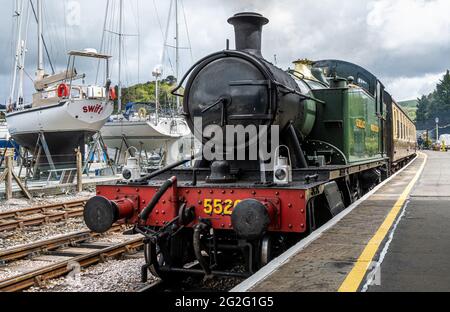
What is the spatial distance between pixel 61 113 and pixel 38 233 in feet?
40.7

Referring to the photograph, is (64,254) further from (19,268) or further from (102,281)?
(102,281)

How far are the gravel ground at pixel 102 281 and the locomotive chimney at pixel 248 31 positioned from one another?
129 inches

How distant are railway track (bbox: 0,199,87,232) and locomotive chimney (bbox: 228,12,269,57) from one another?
6374mm

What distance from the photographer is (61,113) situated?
2078cm

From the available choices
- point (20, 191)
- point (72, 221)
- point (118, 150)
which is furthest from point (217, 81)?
point (118, 150)

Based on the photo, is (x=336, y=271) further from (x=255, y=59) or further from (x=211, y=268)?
(x=255, y=59)

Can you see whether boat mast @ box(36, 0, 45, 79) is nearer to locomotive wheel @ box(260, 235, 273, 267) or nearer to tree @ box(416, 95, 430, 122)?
locomotive wheel @ box(260, 235, 273, 267)

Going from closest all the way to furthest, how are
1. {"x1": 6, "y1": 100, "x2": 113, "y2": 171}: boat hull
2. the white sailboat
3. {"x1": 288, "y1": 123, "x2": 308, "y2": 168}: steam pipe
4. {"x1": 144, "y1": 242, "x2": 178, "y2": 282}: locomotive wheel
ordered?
1. {"x1": 144, "y1": 242, "x2": 178, "y2": 282}: locomotive wheel
2. {"x1": 288, "y1": 123, "x2": 308, "y2": 168}: steam pipe
3. {"x1": 6, "y1": 100, "x2": 113, "y2": 171}: boat hull
4. the white sailboat

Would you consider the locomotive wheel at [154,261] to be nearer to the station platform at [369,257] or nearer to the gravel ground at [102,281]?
the gravel ground at [102,281]

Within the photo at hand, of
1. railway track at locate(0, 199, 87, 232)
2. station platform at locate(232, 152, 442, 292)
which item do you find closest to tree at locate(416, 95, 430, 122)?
railway track at locate(0, 199, 87, 232)

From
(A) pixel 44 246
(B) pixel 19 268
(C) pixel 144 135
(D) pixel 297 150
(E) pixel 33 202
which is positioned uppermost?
(C) pixel 144 135

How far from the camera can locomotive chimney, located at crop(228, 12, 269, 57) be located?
6.09m

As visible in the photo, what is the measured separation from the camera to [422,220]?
6234 mm

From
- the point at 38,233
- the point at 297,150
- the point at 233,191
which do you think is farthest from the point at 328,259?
the point at 38,233
